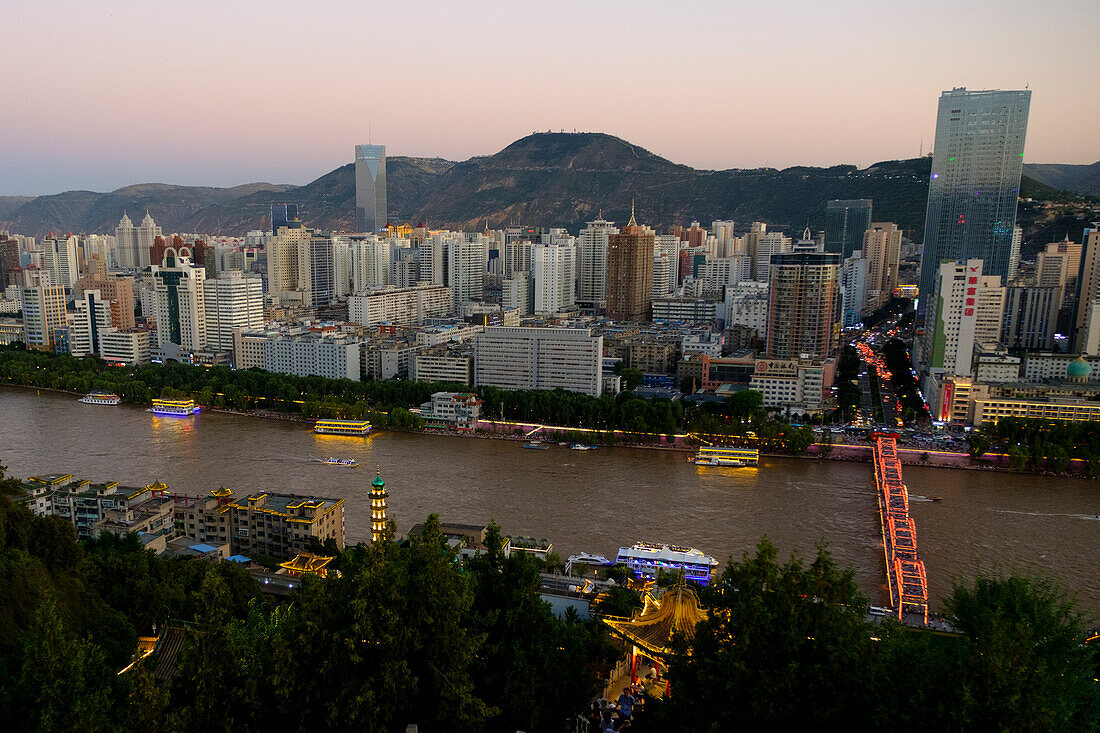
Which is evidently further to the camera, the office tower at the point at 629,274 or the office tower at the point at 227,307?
the office tower at the point at 629,274

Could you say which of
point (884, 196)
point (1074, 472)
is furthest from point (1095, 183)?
point (1074, 472)

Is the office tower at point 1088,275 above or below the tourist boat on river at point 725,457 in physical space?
above

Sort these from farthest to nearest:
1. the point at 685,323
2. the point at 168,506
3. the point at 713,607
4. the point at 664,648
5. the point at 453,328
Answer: the point at 685,323, the point at 453,328, the point at 168,506, the point at 664,648, the point at 713,607

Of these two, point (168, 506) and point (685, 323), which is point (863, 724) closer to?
point (168, 506)

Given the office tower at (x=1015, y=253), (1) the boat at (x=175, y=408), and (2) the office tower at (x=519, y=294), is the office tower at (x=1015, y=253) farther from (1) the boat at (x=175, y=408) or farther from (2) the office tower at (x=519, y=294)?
(1) the boat at (x=175, y=408)

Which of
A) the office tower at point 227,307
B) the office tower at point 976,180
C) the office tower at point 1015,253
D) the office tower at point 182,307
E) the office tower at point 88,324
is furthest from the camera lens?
the office tower at point 1015,253

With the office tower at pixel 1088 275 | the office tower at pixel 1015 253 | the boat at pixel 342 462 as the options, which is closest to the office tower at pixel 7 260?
the boat at pixel 342 462
